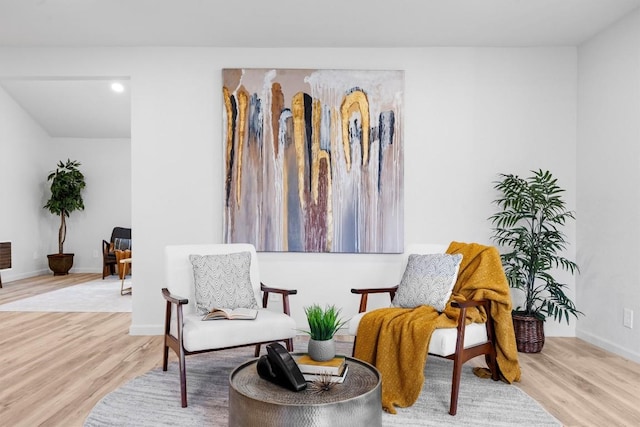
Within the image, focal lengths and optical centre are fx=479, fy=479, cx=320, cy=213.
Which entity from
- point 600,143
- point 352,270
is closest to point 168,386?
point 352,270

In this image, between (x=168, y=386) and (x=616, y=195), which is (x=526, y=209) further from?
(x=168, y=386)

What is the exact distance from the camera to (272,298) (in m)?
4.28

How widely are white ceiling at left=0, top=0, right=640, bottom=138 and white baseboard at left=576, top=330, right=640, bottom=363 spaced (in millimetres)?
2519

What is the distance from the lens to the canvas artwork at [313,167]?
13.9ft

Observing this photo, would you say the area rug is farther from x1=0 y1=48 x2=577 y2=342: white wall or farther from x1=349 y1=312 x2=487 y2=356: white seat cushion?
x1=0 y1=48 x2=577 y2=342: white wall

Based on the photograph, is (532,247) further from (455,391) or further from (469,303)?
(455,391)

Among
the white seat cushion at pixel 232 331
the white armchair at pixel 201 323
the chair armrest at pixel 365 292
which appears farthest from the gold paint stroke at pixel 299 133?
the white seat cushion at pixel 232 331

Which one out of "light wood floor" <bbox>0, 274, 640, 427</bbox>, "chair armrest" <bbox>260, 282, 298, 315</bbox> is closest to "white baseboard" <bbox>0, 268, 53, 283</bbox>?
"light wood floor" <bbox>0, 274, 640, 427</bbox>

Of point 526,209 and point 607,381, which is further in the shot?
point 526,209

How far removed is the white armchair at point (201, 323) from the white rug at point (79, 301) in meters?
2.40

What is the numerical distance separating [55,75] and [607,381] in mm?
5018

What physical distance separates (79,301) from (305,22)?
4.23m

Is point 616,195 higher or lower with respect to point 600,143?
lower

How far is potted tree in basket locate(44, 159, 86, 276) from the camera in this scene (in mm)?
7938
